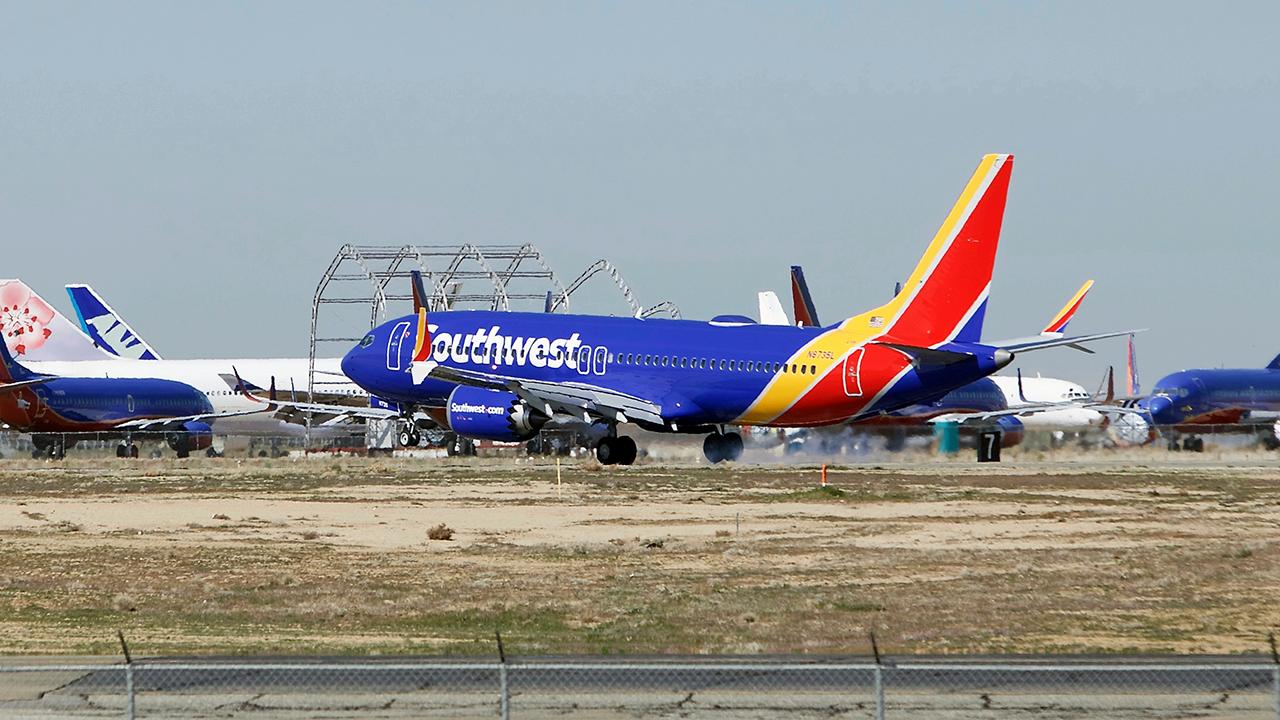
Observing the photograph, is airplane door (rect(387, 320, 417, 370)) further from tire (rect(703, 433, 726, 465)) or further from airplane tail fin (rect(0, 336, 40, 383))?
airplane tail fin (rect(0, 336, 40, 383))

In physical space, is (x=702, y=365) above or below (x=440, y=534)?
above

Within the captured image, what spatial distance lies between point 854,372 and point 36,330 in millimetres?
85252

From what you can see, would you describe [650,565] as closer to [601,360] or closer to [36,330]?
[601,360]

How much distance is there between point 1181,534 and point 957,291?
18723 mm

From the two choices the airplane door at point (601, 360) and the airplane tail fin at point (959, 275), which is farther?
the airplane door at point (601, 360)

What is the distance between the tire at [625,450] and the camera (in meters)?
59.4

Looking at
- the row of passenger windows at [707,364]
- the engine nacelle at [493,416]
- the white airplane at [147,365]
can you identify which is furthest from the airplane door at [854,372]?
the white airplane at [147,365]

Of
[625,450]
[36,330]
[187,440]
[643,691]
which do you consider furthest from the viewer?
[36,330]

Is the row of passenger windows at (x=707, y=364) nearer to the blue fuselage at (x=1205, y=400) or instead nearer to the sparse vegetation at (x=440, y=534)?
the sparse vegetation at (x=440, y=534)

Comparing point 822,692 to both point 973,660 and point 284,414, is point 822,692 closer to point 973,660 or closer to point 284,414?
point 973,660

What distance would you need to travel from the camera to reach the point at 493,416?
5647cm

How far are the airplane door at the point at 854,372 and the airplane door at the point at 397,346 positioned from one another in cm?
1573

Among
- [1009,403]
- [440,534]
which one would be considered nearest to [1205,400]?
[1009,403]

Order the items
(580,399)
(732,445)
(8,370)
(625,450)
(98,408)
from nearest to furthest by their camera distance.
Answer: (580,399) → (625,450) → (732,445) → (8,370) → (98,408)
